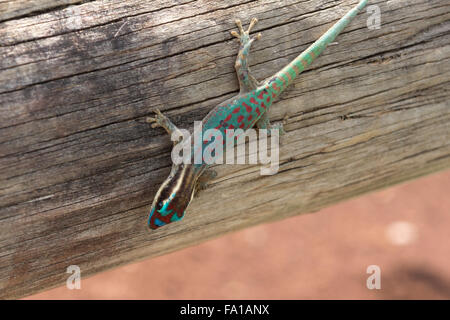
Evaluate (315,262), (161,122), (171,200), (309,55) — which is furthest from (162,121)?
(315,262)

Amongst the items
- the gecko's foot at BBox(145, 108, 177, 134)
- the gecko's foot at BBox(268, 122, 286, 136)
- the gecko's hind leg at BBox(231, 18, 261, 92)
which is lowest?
the gecko's foot at BBox(145, 108, 177, 134)

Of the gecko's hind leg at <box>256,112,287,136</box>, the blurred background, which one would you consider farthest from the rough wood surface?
the blurred background

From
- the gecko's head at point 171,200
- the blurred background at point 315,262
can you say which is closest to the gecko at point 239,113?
the gecko's head at point 171,200

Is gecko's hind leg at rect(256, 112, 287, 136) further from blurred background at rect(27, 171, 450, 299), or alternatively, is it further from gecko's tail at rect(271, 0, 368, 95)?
blurred background at rect(27, 171, 450, 299)

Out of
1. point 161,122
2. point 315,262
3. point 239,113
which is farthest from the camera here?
point 315,262

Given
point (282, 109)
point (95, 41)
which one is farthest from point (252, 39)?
point (95, 41)

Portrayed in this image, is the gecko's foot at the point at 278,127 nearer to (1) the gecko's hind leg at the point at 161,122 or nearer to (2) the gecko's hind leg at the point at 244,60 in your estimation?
(2) the gecko's hind leg at the point at 244,60

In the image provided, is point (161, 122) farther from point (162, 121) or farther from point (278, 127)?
point (278, 127)
